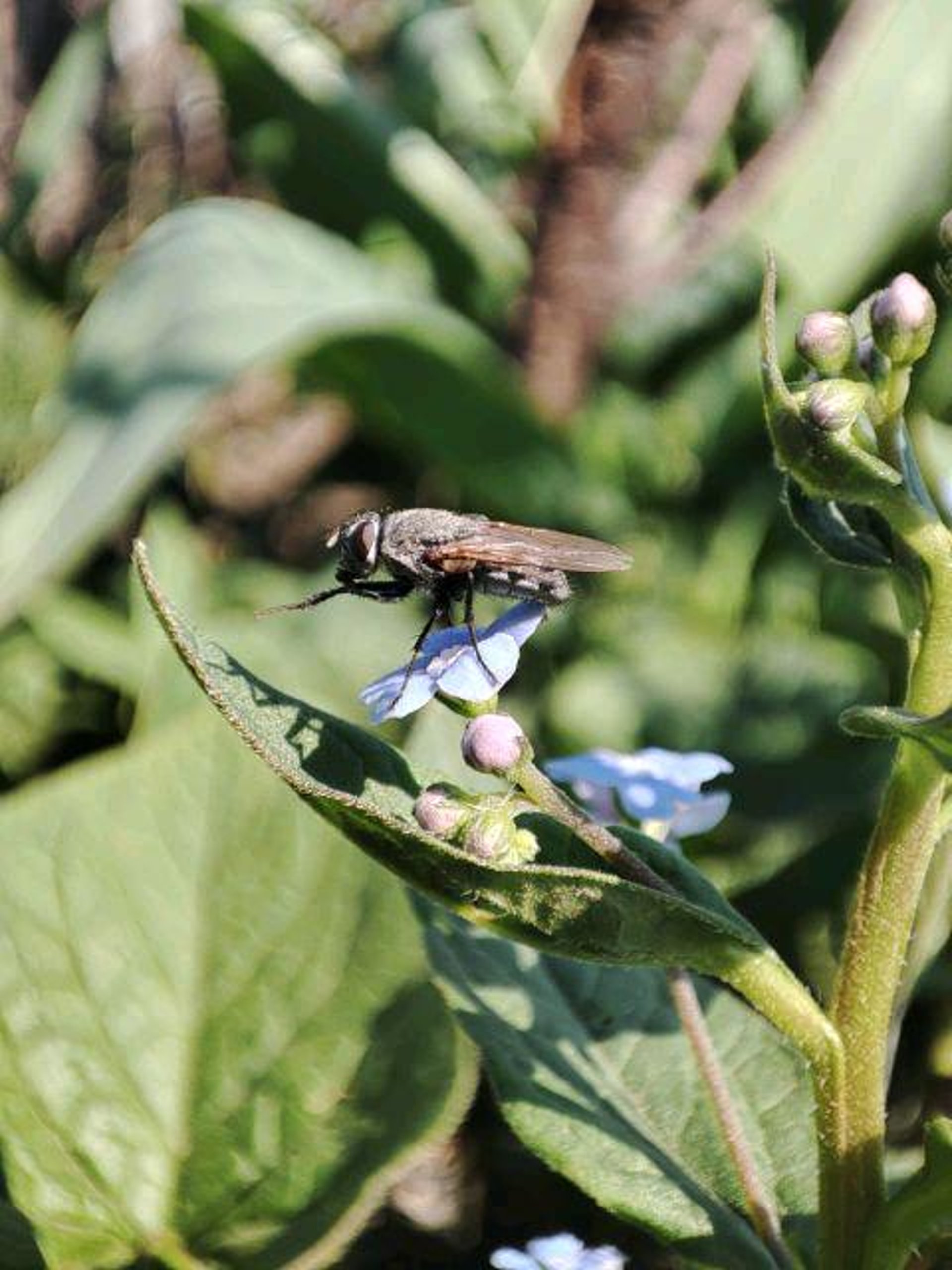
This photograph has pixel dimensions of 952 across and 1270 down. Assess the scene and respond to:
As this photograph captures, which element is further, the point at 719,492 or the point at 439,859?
the point at 719,492

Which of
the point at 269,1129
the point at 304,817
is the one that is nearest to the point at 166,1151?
the point at 269,1129

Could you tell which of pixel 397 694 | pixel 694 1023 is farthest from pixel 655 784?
pixel 397 694

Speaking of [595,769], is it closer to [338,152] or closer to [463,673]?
[463,673]

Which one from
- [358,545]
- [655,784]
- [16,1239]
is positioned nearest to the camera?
[358,545]

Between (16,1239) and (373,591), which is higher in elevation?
(373,591)

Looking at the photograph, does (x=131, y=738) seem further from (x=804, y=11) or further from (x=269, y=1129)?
(x=804, y=11)

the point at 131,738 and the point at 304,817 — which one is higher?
the point at 304,817

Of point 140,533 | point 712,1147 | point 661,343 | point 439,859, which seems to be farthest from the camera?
point 661,343
